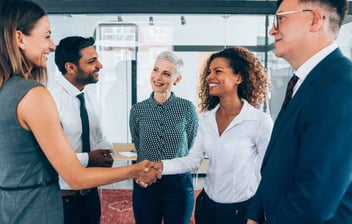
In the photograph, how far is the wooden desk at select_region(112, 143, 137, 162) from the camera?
155 inches

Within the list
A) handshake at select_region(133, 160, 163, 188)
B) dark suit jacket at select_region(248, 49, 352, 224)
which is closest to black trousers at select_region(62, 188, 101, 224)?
handshake at select_region(133, 160, 163, 188)

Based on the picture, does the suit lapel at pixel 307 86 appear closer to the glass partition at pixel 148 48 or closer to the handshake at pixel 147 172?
the handshake at pixel 147 172

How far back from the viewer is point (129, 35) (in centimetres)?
487

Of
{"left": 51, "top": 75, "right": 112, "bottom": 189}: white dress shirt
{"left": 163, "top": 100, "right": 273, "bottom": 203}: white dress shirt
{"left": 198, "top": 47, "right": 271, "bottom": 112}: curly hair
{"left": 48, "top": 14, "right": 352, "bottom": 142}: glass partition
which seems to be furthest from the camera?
{"left": 48, "top": 14, "right": 352, "bottom": 142}: glass partition

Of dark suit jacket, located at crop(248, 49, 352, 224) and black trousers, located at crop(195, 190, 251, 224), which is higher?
dark suit jacket, located at crop(248, 49, 352, 224)

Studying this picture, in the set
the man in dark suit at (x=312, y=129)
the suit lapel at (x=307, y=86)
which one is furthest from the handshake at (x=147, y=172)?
the suit lapel at (x=307, y=86)

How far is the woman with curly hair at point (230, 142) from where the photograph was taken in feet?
6.35

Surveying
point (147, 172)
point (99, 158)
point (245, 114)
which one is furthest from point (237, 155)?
point (99, 158)

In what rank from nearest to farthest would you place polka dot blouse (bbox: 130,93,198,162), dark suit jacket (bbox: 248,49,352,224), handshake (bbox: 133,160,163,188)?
dark suit jacket (bbox: 248,49,352,224) < handshake (bbox: 133,160,163,188) < polka dot blouse (bbox: 130,93,198,162)

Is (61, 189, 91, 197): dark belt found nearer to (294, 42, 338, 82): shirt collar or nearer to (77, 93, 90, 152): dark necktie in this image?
(77, 93, 90, 152): dark necktie

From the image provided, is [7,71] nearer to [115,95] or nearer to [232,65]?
[232,65]

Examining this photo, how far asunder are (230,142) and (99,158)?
74 centimetres

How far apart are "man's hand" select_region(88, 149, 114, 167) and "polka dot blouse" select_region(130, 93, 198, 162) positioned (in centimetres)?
37

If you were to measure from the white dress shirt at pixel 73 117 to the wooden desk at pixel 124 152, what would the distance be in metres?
1.66
